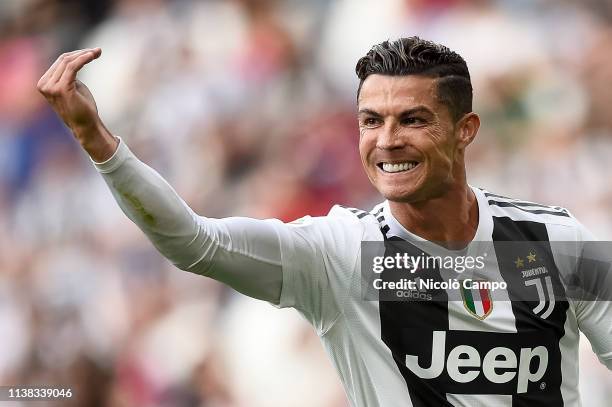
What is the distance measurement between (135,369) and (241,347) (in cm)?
68

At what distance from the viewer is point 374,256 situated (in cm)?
280

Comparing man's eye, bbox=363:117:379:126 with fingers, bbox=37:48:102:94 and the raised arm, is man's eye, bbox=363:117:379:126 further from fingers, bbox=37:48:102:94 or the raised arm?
fingers, bbox=37:48:102:94

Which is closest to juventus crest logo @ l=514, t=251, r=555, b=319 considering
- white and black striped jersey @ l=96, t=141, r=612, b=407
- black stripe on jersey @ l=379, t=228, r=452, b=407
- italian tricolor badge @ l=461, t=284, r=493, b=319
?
white and black striped jersey @ l=96, t=141, r=612, b=407

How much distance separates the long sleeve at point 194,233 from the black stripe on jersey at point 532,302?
0.75m

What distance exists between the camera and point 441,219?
291 centimetres

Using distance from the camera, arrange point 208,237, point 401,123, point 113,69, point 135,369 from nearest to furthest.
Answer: point 208,237, point 401,123, point 135,369, point 113,69

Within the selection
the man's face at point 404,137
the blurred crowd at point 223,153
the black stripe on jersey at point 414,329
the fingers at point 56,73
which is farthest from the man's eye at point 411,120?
the blurred crowd at point 223,153

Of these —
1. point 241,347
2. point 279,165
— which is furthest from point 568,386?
point 279,165

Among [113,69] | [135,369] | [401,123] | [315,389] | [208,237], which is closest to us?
[208,237]

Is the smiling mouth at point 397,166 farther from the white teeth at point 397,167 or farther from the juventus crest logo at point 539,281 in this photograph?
the juventus crest logo at point 539,281

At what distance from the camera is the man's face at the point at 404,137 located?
9.11ft

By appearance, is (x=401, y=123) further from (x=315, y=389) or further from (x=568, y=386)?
(x=315, y=389)

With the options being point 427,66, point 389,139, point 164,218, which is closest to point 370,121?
point 389,139

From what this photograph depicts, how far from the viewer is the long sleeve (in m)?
2.24
